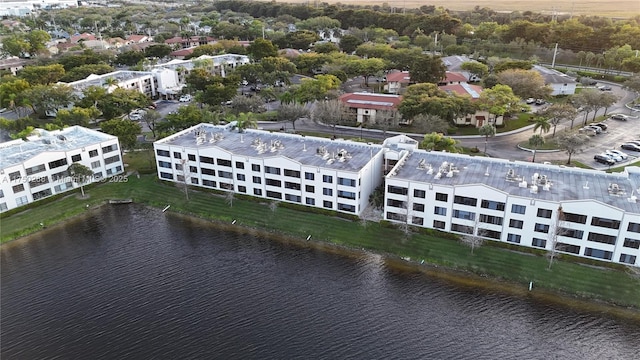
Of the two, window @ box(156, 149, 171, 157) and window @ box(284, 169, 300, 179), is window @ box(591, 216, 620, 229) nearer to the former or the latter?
window @ box(284, 169, 300, 179)

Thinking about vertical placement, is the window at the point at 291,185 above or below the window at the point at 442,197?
below

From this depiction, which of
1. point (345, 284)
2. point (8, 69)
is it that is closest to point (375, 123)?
point (345, 284)

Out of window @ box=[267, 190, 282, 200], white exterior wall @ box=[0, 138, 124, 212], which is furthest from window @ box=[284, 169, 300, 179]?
white exterior wall @ box=[0, 138, 124, 212]

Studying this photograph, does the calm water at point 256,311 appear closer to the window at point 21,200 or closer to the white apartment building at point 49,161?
the window at point 21,200

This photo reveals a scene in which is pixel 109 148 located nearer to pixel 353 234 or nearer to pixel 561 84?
pixel 353 234

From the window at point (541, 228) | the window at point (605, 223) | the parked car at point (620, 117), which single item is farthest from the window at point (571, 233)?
the parked car at point (620, 117)

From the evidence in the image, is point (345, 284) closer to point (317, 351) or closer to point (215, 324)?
point (317, 351)

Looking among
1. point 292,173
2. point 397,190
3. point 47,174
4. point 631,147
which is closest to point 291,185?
point 292,173
